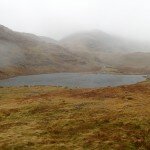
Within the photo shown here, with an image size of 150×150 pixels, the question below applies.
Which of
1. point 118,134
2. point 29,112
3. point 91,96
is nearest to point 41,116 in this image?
point 29,112

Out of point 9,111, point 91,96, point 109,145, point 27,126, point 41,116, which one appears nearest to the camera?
point 109,145

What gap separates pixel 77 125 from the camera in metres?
43.0

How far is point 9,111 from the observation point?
176 ft

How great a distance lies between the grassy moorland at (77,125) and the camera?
36344 millimetres

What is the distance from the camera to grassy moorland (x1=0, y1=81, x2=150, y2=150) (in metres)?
36.3

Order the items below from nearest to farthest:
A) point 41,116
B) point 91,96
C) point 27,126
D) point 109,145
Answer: point 109,145
point 27,126
point 41,116
point 91,96

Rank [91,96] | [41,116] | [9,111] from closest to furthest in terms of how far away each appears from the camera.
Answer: [41,116]
[9,111]
[91,96]

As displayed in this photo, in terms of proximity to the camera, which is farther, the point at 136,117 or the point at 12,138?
the point at 136,117

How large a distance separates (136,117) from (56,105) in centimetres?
1588

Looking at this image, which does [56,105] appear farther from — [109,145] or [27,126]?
[109,145]

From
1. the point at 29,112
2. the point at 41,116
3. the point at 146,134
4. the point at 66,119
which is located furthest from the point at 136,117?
the point at 29,112

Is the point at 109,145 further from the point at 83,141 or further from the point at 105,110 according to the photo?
the point at 105,110

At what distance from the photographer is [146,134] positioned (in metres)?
38.7

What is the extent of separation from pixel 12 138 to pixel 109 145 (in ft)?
35.8
